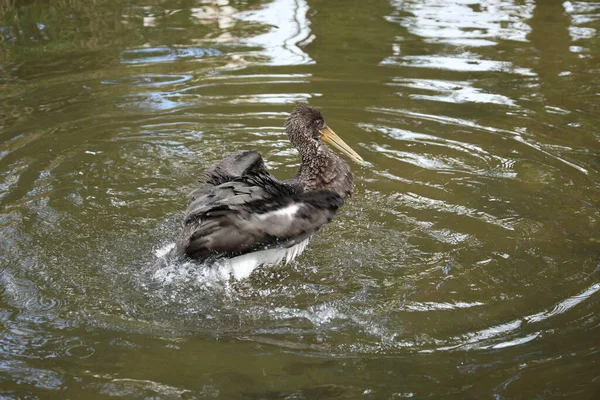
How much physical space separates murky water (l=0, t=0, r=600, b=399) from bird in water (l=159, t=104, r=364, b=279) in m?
0.19

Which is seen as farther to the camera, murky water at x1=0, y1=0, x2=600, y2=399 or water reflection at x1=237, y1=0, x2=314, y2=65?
water reflection at x1=237, y1=0, x2=314, y2=65

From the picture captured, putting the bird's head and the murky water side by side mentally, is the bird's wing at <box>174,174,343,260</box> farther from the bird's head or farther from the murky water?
the bird's head

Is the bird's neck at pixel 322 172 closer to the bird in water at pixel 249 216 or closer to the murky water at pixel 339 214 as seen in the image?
the bird in water at pixel 249 216

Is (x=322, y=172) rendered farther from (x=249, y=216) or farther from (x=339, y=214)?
(x=249, y=216)

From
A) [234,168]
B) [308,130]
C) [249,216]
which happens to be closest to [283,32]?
[308,130]

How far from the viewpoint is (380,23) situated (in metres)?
10.9

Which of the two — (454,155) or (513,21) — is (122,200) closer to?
(454,155)

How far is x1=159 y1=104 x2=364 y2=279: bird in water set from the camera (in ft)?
16.2

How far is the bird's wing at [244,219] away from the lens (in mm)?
4917

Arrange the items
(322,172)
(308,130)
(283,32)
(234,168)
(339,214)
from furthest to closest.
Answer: (283,32), (308,130), (339,214), (322,172), (234,168)

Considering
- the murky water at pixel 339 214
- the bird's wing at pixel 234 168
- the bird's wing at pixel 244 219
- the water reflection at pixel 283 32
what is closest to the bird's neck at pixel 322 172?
the murky water at pixel 339 214

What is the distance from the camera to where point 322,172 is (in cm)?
588

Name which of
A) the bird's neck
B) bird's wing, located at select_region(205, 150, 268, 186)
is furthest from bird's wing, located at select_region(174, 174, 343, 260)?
the bird's neck

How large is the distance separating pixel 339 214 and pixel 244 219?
1270mm
